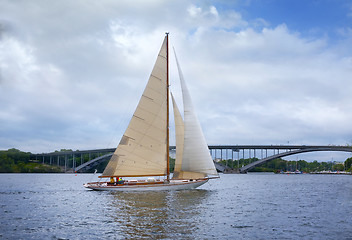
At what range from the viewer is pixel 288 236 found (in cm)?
1981

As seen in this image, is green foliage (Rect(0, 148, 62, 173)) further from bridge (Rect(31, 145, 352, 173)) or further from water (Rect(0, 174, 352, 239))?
water (Rect(0, 174, 352, 239))

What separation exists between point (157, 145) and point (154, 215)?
663 inches

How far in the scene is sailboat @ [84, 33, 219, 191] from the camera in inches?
1647

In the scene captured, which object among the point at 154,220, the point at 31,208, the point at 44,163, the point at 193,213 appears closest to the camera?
the point at 154,220

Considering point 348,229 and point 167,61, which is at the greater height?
point 167,61

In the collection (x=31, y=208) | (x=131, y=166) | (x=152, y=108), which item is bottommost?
(x=31, y=208)

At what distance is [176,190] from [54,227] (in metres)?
22.4

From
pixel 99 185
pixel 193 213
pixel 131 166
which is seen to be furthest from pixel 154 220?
pixel 99 185

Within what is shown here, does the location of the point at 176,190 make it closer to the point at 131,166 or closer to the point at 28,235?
the point at 131,166

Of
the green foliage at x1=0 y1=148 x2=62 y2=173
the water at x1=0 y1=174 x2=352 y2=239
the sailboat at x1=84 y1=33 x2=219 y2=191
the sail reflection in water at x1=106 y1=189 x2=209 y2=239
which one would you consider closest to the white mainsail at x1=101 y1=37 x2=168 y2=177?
the sailboat at x1=84 y1=33 x2=219 y2=191

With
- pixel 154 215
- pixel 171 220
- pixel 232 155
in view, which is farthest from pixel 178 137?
pixel 232 155

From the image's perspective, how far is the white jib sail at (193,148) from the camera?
41.9 metres

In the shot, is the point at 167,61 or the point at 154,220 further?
the point at 167,61

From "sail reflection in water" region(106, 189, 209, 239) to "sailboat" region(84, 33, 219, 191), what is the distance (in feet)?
18.7
